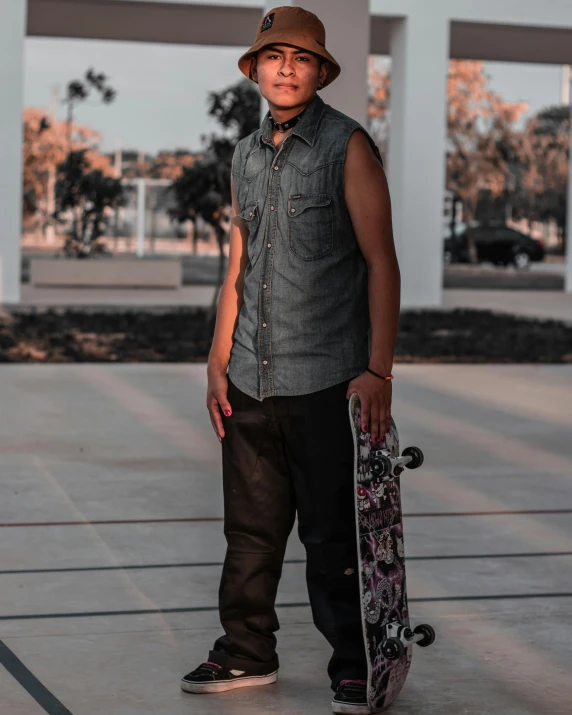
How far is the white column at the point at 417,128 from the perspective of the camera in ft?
71.4

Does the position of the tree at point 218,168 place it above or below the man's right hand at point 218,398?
above

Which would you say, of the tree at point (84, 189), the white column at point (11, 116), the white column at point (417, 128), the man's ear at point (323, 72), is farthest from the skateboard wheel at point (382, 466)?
the tree at point (84, 189)

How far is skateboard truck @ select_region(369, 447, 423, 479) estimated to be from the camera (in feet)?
11.5

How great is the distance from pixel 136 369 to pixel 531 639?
8.07 meters

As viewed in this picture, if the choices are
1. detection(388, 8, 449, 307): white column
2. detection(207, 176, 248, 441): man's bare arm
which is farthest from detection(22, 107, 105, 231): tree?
detection(207, 176, 248, 441): man's bare arm

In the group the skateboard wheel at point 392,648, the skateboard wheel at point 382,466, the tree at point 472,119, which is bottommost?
the skateboard wheel at point 392,648

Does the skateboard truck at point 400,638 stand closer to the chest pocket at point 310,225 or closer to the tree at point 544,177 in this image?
the chest pocket at point 310,225

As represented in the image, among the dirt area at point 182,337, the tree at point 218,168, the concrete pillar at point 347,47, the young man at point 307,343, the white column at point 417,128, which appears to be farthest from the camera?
the white column at point 417,128

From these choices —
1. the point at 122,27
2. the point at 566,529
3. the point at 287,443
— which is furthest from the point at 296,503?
the point at 122,27

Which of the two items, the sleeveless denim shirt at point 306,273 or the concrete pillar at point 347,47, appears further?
the concrete pillar at point 347,47

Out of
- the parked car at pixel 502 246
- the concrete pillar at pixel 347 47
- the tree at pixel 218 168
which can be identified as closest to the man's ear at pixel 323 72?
the concrete pillar at pixel 347 47

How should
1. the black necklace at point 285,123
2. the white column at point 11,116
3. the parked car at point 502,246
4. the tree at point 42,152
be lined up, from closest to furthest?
the black necklace at point 285,123
the white column at point 11,116
the tree at point 42,152
the parked car at point 502,246

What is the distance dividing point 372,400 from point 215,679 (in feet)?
2.93

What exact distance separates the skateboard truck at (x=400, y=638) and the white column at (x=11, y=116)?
1759cm
